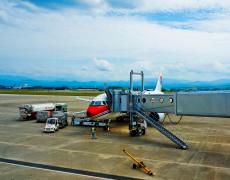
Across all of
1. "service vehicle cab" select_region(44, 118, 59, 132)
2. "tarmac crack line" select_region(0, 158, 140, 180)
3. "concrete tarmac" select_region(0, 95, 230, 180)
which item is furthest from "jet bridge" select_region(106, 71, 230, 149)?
"tarmac crack line" select_region(0, 158, 140, 180)

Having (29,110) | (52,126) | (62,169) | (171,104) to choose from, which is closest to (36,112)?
(29,110)

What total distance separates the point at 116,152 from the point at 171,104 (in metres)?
7.82

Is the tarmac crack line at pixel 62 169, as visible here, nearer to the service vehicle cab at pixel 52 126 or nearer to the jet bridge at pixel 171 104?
the jet bridge at pixel 171 104

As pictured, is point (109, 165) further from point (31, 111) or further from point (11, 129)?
point (31, 111)

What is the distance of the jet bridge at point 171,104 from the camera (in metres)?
25.6

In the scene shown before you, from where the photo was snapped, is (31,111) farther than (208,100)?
Yes

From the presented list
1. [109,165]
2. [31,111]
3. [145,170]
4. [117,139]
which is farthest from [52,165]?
[31,111]

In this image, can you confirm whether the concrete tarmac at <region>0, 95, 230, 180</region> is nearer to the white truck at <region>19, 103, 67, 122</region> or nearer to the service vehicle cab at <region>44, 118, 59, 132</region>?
the service vehicle cab at <region>44, 118, 59, 132</region>

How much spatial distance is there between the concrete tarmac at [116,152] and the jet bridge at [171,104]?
200 cm

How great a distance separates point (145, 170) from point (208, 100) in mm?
9612

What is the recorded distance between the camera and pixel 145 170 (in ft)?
65.8

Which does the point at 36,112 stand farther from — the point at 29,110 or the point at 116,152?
the point at 116,152

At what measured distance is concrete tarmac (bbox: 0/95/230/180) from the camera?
19969mm

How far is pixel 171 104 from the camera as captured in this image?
96.6 feet
